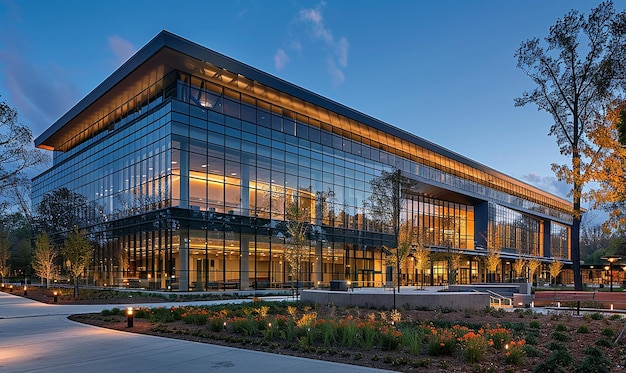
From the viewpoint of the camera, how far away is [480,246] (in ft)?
238

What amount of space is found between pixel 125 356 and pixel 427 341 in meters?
7.81

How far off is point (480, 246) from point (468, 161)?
542 inches

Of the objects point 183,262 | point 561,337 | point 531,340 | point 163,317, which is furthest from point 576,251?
point 183,262

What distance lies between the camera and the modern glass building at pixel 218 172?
3797cm

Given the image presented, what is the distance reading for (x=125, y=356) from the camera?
11.4m

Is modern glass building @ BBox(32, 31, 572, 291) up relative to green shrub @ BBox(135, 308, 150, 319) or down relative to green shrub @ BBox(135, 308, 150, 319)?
up

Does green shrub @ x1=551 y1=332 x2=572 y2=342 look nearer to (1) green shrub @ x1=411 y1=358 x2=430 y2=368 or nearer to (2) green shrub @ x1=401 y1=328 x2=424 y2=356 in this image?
(2) green shrub @ x1=401 y1=328 x2=424 y2=356

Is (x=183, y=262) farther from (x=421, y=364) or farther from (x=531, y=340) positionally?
(x=421, y=364)

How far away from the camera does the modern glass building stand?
125 feet

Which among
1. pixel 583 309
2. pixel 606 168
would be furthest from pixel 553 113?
pixel 606 168

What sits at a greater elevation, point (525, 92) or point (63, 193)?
point (525, 92)

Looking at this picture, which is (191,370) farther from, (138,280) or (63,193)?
(63,193)

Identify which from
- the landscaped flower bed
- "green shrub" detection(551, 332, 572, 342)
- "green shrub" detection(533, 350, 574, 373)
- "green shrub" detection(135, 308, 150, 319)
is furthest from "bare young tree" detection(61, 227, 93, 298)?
"green shrub" detection(533, 350, 574, 373)

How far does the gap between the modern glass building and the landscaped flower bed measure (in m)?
21.3
